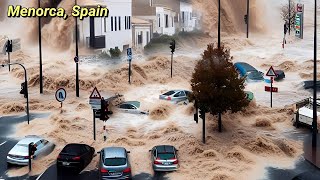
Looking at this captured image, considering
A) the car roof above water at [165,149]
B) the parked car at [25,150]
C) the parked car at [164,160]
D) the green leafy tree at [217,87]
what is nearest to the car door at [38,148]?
the parked car at [25,150]

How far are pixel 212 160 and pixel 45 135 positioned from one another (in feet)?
35.6

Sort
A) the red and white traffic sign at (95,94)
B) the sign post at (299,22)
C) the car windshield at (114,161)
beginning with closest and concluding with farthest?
the car windshield at (114,161) → the red and white traffic sign at (95,94) → the sign post at (299,22)

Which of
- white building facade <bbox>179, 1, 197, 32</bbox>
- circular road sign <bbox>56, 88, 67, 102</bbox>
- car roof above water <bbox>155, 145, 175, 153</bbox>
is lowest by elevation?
car roof above water <bbox>155, 145, 175, 153</bbox>

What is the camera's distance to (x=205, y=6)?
86.2m

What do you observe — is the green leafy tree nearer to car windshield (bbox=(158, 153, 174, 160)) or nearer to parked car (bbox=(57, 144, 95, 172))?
car windshield (bbox=(158, 153, 174, 160))

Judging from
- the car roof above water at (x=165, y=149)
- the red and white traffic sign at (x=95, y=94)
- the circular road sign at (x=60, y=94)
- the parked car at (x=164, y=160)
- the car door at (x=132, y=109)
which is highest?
the red and white traffic sign at (x=95, y=94)

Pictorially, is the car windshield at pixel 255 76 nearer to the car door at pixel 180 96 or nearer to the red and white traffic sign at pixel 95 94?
the car door at pixel 180 96

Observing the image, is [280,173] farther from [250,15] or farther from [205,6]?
[250,15]

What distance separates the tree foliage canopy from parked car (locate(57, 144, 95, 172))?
7472 millimetres

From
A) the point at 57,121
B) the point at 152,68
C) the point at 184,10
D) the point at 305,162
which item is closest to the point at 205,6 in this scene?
the point at 184,10

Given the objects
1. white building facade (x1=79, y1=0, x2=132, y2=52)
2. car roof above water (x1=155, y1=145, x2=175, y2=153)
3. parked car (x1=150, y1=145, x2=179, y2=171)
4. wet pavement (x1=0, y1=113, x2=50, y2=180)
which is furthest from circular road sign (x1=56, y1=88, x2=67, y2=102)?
white building facade (x1=79, y1=0, x2=132, y2=52)

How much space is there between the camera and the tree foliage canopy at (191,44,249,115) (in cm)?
2911

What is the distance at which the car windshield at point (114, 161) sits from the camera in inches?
933

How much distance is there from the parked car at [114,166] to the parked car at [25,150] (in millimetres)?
4323
